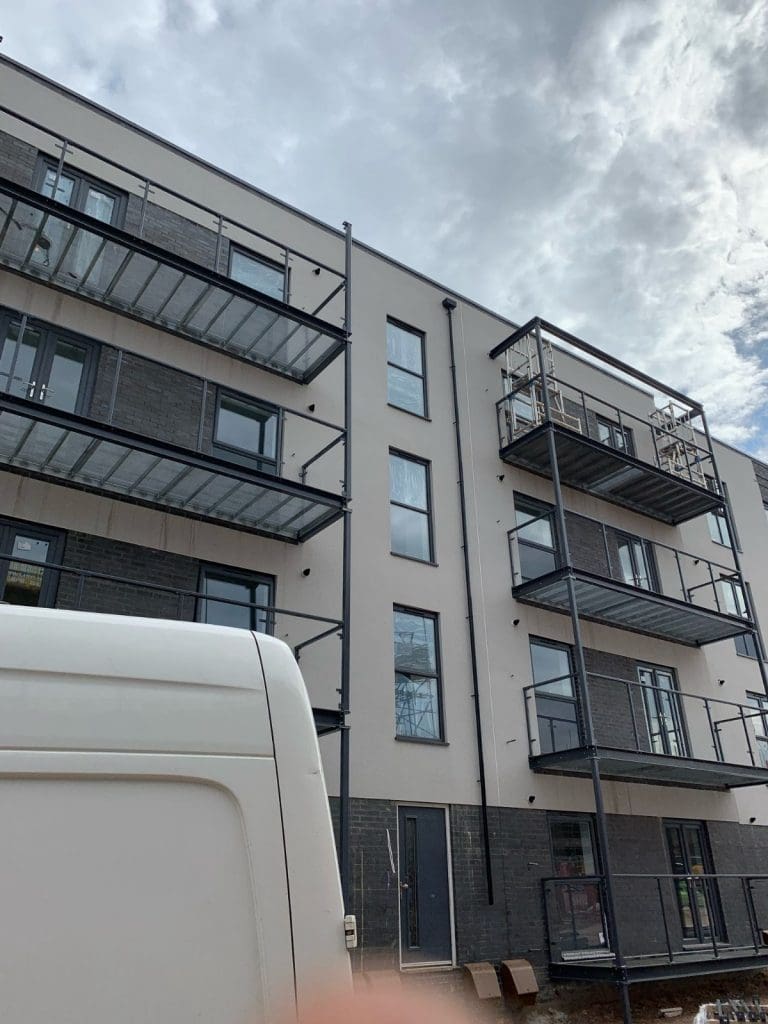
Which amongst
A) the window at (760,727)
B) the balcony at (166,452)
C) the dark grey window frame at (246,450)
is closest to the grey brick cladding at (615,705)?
the window at (760,727)

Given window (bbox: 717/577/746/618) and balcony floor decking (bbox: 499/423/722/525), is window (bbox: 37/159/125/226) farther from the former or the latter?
window (bbox: 717/577/746/618)

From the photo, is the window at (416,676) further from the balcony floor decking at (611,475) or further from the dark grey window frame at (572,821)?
the balcony floor decking at (611,475)

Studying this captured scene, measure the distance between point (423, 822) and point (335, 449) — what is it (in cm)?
571

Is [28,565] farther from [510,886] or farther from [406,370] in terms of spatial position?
[510,886]

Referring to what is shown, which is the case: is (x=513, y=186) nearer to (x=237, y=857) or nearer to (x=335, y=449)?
(x=335, y=449)

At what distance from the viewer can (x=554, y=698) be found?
12.4 metres

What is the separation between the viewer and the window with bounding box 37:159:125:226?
10609mm

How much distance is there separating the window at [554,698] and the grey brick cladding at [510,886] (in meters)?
1.26

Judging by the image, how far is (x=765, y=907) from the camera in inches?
524

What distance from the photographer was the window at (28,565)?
8258 millimetres

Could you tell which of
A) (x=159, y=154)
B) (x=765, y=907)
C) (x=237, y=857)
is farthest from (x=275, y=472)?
(x=765, y=907)

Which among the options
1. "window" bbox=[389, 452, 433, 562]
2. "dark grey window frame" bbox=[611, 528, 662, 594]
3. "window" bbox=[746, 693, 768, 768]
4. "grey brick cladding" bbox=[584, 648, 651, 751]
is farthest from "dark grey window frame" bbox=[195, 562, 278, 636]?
"window" bbox=[746, 693, 768, 768]

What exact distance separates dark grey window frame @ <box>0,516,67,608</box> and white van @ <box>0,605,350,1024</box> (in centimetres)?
704

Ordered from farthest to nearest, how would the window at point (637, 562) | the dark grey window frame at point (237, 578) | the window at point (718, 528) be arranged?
the window at point (718, 528) < the window at point (637, 562) < the dark grey window frame at point (237, 578)
